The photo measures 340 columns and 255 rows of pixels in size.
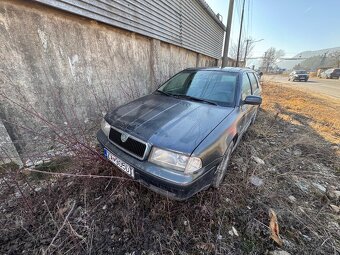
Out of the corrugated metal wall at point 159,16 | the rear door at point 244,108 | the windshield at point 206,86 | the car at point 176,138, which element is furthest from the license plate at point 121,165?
the corrugated metal wall at point 159,16

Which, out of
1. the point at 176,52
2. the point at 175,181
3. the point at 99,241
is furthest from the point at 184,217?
the point at 176,52

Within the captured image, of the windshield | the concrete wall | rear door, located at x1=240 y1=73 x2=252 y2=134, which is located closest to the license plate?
the concrete wall

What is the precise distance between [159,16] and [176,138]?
4.97 metres

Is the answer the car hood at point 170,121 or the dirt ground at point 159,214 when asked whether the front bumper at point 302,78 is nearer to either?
the dirt ground at point 159,214

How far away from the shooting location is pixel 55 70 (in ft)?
9.26

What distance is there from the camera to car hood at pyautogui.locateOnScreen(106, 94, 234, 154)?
5.26 feet

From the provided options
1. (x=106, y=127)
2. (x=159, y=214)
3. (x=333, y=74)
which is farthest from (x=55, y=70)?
(x=333, y=74)

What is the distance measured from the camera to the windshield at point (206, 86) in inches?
97.1

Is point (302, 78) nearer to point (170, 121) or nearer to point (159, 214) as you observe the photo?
point (170, 121)

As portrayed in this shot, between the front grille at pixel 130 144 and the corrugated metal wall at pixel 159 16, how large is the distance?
90.9 inches

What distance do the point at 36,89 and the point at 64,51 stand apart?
0.84m

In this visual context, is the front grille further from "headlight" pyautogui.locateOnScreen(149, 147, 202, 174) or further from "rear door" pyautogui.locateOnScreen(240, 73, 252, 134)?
"rear door" pyautogui.locateOnScreen(240, 73, 252, 134)

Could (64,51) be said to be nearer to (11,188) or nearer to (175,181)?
(11,188)

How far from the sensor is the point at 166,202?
1.88m
